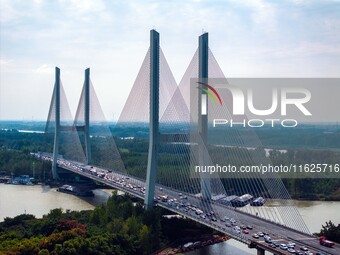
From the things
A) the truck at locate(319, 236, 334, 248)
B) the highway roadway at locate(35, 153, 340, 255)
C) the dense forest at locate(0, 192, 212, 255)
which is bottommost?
the dense forest at locate(0, 192, 212, 255)

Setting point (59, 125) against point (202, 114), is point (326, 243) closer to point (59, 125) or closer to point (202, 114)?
point (202, 114)

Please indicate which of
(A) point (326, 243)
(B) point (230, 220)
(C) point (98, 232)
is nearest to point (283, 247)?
(A) point (326, 243)

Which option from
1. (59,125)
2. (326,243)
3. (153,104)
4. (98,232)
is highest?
(153,104)

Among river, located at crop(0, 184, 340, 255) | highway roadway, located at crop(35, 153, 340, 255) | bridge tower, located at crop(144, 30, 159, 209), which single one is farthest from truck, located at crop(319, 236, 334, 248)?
bridge tower, located at crop(144, 30, 159, 209)

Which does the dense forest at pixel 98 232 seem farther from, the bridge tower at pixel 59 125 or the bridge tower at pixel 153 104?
the bridge tower at pixel 59 125

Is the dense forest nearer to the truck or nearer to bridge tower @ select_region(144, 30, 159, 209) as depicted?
bridge tower @ select_region(144, 30, 159, 209)
